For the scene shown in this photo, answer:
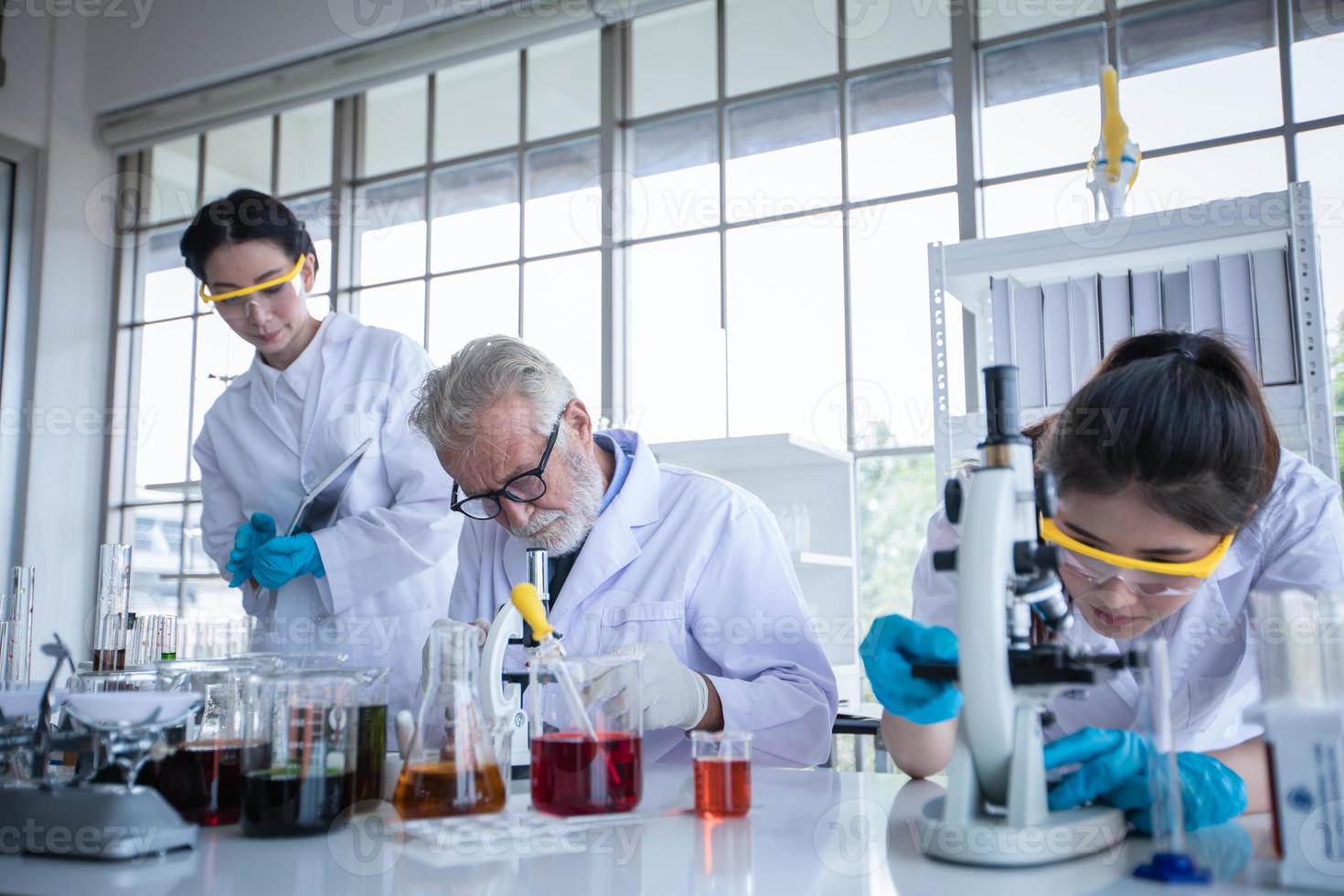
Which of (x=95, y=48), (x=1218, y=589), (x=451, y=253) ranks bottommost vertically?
(x=1218, y=589)

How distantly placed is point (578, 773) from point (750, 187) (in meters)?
3.35

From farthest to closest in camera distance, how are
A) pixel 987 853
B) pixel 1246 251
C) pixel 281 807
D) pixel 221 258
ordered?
1. pixel 221 258
2. pixel 1246 251
3. pixel 281 807
4. pixel 987 853

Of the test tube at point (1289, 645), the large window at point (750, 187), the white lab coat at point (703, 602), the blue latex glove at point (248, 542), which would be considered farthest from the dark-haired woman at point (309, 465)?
the test tube at point (1289, 645)

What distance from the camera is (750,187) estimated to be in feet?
13.5

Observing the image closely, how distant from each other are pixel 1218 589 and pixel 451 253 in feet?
12.5

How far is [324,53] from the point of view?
4.48m

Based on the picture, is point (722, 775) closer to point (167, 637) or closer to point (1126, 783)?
point (1126, 783)

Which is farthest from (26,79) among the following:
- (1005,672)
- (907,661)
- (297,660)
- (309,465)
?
(1005,672)

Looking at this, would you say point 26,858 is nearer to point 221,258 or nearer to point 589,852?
point 589,852

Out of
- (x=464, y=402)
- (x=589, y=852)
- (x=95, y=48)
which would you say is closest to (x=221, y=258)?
(x=464, y=402)

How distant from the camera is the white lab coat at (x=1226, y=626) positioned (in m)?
1.35

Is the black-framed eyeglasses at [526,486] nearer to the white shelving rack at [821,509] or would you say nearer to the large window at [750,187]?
the white shelving rack at [821,509]

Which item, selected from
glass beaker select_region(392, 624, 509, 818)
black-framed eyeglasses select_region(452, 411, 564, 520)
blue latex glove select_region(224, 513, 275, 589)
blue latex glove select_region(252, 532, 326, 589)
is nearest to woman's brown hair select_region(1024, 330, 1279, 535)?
glass beaker select_region(392, 624, 509, 818)

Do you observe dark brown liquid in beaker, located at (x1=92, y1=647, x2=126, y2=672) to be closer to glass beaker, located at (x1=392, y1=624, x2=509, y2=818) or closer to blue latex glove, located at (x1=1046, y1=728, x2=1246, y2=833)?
glass beaker, located at (x1=392, y1=624, x2=509, y2=818)
